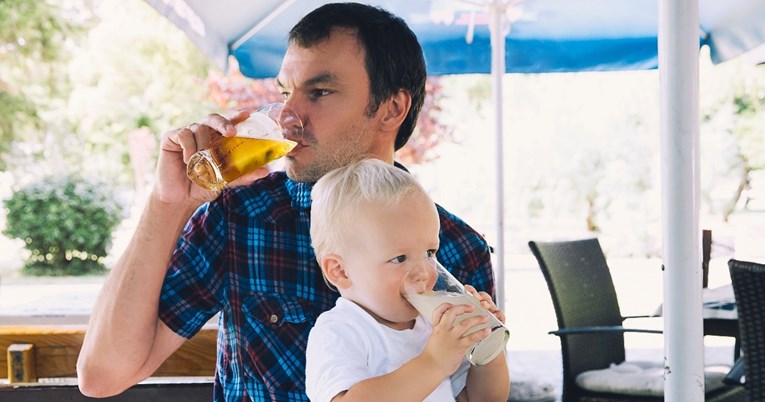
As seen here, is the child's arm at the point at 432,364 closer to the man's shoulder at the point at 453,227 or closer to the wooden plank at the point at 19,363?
the man's shoulder at the point at 453,227

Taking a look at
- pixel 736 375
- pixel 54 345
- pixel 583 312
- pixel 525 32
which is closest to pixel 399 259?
pixel 54 345

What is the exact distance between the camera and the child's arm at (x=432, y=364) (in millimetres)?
1239

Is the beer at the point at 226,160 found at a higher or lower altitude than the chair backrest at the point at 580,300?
higher

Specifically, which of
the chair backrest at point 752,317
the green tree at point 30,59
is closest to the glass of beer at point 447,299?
the chair backrest at point 752,317

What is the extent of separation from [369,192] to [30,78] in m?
17.0

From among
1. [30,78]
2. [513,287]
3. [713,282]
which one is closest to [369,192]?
[513,287]

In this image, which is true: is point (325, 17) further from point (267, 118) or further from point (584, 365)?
point (584, 365)

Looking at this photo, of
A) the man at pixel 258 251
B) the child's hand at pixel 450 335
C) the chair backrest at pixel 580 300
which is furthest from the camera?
the chair backrest at pixel 580 300

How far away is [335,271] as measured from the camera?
1.42 meters

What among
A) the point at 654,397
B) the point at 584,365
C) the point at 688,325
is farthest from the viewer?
the point at 584,365

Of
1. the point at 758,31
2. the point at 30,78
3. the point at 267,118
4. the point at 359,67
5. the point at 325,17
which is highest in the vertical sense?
the point at 30,78

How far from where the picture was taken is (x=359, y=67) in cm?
182

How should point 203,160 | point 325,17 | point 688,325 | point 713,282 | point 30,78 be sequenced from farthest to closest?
1. point 30,78
2. point 713,282
3. point 325,17
4. point 203,160
5. point 688,325

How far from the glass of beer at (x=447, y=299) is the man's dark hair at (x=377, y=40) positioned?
Answer: 0.58 metres
